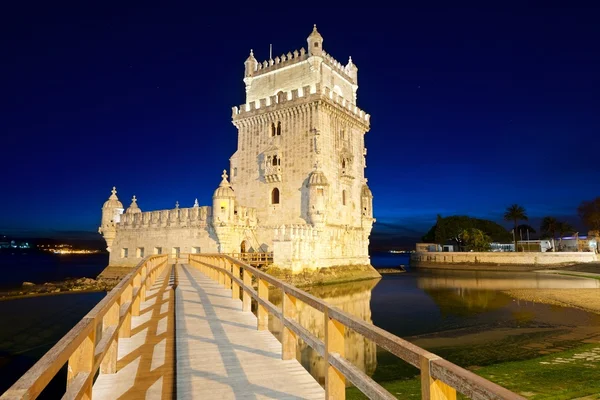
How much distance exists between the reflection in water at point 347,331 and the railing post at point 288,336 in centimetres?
138

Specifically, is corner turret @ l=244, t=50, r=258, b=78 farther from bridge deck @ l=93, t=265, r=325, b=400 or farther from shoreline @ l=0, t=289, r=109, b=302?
bridge deck @ l=93, t=265, r=325, b=400

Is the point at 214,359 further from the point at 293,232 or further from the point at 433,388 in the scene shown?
the point at 293,232

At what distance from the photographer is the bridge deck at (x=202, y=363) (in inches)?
197

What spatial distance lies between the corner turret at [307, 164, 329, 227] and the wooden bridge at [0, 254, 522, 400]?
2284 cm

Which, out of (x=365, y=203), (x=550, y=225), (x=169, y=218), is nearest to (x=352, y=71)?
(x=365, y=203)

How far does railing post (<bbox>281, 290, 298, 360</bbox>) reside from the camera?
6.40 m

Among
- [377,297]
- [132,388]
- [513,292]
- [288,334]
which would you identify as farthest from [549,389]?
[513,292]

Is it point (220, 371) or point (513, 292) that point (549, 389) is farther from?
point (513, 292)

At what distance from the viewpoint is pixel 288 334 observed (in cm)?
652

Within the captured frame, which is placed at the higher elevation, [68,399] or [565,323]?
[68,399]

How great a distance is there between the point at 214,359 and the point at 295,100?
31596 millimetres

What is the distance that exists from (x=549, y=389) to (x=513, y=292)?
83.6ft

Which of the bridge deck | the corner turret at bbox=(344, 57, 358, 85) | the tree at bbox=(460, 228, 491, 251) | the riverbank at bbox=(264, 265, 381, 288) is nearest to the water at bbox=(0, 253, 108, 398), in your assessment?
the bridge deck

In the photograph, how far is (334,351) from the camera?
4.35 meters
